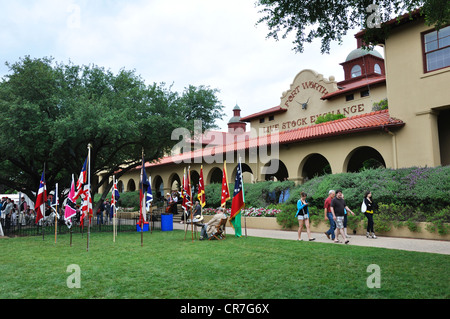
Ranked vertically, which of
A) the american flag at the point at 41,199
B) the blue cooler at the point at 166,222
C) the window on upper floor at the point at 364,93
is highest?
the window on upper floor at the point at 364,93

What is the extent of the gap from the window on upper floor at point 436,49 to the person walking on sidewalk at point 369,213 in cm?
771

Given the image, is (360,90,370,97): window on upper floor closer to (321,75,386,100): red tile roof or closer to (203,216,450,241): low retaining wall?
(321,75,386,100): red tile roof

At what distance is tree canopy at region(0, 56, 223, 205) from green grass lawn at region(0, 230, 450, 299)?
710cm

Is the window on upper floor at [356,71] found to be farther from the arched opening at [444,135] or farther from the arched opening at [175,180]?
the arched opening at [444,135]

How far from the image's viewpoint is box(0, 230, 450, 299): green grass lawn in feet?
19.1

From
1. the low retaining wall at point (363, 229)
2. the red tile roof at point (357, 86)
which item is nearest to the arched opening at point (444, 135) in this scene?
the low retaining wall at point (363, 229)

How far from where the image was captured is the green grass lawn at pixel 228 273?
19.1 feet

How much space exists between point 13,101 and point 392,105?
18.4 m

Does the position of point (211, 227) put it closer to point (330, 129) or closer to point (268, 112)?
point (330, 129)

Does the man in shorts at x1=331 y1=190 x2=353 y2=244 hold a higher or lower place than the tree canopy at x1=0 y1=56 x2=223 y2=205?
lower

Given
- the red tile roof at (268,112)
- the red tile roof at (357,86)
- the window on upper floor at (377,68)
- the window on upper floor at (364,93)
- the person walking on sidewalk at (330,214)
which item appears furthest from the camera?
the window on upper floor at (377,68)

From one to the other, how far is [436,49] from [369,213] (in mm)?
8938

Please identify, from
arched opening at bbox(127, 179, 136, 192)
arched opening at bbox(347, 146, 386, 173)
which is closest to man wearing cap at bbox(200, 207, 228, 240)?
arched opening at bbox(347, 146, 386, 173)

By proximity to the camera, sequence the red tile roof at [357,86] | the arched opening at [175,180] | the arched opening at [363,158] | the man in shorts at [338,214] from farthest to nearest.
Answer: the arched opening at [175,180] → the red tile roof at [357,86] → the arched opening at [363,158] → the man in shorts at [338,214]
